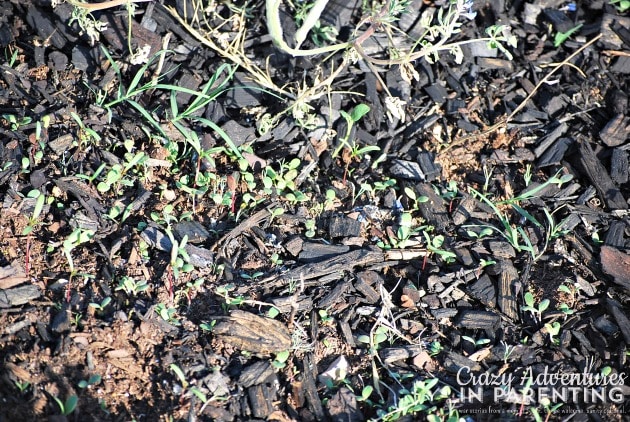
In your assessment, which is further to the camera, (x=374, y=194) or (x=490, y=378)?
(x=374, y=194)

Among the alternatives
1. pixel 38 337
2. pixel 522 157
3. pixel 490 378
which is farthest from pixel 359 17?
pixel 38 337

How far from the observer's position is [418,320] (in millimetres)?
2436

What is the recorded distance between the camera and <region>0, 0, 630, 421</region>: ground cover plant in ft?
7.18

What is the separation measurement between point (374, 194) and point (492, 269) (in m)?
0.64

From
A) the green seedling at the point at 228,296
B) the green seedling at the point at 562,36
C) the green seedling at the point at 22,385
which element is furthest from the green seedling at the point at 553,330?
the green seedling at the point at 22,385

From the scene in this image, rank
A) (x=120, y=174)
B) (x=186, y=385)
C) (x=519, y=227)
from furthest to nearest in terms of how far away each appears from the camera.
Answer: (x=519, y=227) < (x=120, y=174) < (x=186, y=385)

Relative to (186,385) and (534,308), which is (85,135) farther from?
(534,308)

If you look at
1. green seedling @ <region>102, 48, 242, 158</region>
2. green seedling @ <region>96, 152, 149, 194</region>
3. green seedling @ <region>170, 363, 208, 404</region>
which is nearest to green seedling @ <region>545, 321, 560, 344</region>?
green seedling @ <region>170, 363, 208, 404</region>

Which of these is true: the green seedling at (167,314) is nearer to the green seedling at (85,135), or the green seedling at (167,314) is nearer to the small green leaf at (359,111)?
the green seedling at (85,135)

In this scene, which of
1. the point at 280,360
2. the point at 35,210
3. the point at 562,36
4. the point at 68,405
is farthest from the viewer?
the point at 562,36

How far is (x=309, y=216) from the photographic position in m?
2.68

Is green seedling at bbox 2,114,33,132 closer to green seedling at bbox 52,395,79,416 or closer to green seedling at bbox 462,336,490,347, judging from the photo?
green seedling at bbox 52,395,79,416

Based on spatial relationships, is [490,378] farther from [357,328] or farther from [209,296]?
[209,296]

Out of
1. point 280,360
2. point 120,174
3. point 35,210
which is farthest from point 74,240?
point 280,360
